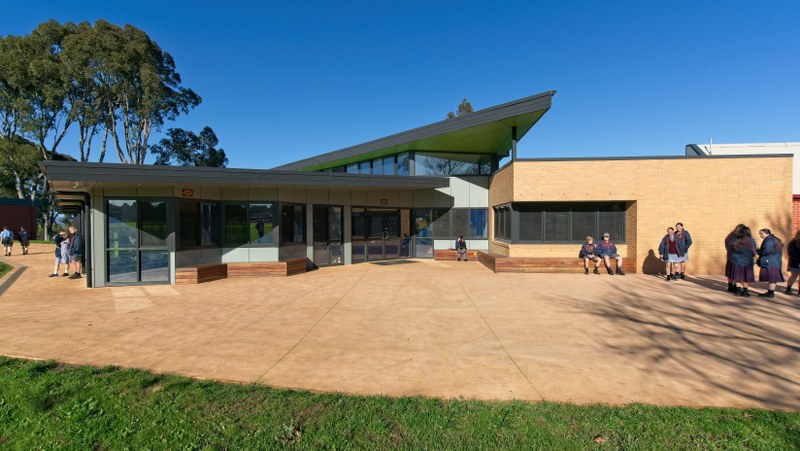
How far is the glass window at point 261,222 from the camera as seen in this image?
12.3m

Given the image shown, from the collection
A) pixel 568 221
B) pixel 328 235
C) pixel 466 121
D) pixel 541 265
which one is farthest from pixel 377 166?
pixel 541 265

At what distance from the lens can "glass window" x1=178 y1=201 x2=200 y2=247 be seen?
35.7ft

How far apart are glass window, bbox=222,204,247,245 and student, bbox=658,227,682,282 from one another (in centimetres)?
1322

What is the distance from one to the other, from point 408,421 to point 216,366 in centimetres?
265

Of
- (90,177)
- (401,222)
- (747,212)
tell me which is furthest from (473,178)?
(90,177)

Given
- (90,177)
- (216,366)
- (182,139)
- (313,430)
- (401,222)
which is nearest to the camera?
(313,430)

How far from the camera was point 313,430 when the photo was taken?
9.89 feet

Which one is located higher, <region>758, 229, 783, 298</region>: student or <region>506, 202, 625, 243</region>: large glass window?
<region>506, 202, 625, 243</region>: large glass window

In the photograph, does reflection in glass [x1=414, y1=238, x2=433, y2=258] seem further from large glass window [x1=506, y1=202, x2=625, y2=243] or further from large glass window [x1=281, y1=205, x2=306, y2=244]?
large glass window [x1=281, y1=205, x2=306, y2=244]

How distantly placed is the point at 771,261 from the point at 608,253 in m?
4.07

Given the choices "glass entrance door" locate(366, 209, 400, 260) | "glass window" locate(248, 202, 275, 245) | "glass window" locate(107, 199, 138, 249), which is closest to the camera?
"glass window" locate(107, 199, 138, 249)

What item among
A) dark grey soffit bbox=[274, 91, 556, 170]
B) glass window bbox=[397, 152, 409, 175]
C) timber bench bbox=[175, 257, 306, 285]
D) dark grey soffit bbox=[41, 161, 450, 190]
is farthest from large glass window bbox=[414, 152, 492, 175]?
timber bench bbox=[175, 257, 306, 285]

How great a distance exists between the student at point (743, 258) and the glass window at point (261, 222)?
1282 centimetres

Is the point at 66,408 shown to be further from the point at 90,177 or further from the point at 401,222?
the point at 401,222
